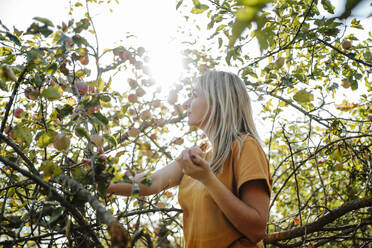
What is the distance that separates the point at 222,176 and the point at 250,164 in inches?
6.7

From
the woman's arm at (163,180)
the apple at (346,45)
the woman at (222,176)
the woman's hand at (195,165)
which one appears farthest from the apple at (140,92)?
the apple at (346,45)

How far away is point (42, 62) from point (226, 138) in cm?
89

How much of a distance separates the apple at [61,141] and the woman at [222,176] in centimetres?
27

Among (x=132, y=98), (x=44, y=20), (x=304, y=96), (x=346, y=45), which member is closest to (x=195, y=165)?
(x=44, y=20)

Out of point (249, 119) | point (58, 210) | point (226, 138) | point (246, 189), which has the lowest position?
point (58, 210)

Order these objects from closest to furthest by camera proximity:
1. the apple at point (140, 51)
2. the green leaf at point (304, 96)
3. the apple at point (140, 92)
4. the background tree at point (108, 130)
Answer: the background tree at point (108, 130) < the green leaf at point (304, 96) < the apple at point (140, 51) < the apple at point (140, 92)

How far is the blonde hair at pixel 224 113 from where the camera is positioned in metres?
1.35

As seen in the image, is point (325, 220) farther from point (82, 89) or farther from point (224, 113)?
point (82, 89)

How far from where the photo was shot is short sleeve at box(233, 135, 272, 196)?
3.72 feet

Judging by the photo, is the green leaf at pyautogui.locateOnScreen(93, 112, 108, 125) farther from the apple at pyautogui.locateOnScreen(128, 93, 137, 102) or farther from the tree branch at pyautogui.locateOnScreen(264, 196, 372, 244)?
the apple at pyautogui.locateOnScreen(128, 93, 137, 102)

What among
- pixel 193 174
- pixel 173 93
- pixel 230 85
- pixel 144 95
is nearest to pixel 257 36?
pixel 193 174

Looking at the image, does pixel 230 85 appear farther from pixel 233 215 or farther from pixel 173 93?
pixel 173 93

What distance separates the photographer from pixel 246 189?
1.15 metres

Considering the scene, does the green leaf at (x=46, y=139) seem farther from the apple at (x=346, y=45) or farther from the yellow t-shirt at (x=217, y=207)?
the apple at (x=346, y=45)
